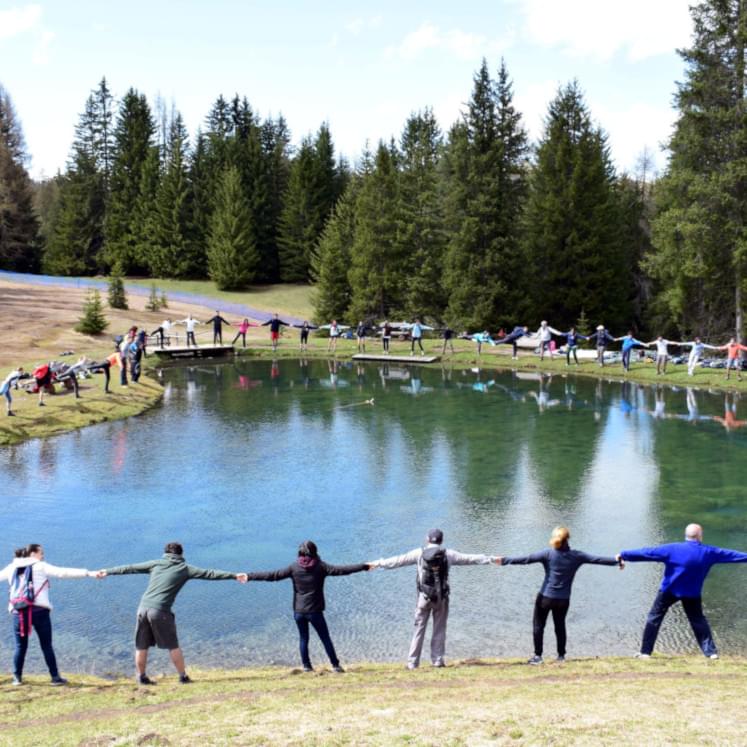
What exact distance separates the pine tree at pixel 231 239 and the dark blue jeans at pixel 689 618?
210 ft

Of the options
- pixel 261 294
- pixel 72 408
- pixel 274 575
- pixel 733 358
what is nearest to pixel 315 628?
pixel 274 575

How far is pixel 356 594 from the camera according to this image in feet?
44.6

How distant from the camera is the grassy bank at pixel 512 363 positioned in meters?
35.4

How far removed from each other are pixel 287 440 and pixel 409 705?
1691 cm

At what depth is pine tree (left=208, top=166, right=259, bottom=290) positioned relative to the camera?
7144 cm

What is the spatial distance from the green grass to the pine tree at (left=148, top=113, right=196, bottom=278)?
57.1 inches

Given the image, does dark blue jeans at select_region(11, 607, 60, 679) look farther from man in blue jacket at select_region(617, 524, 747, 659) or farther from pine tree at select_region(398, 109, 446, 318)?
pine tree at select_region(398, 109, 446, 318)

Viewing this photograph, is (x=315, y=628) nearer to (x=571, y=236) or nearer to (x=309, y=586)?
(x=309, y=586)

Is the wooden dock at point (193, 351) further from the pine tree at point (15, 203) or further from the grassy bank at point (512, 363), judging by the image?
the pine tree at point (15, 203)

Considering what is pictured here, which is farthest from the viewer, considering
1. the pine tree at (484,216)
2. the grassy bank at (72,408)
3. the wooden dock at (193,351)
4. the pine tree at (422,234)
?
the pine tree at (422,234)

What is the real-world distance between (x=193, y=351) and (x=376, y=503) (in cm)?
2831

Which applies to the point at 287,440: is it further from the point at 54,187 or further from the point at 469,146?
the point at 54,187

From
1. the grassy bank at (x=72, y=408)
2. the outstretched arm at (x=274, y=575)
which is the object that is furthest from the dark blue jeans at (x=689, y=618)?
the grassy bank at (x=72, y=408)

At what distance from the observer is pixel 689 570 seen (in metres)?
9.95
